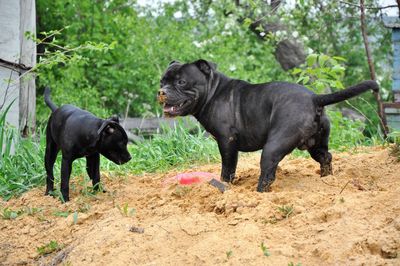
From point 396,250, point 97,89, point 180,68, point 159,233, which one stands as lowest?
point 97,89

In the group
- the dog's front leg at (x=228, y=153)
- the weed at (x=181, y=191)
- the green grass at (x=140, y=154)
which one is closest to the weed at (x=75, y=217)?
the weed at (x=181, y=191)

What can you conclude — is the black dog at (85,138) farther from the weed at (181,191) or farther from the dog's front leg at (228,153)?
the dog's front leg at (228,153)

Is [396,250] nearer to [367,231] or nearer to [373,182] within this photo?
[367,231]

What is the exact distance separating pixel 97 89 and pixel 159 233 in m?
11.6

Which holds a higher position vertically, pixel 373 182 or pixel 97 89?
pixel 373 182

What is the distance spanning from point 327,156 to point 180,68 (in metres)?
1.53

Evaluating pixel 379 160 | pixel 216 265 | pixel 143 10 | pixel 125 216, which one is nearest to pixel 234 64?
pixel 143 10

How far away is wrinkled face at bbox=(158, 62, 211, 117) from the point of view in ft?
20.2

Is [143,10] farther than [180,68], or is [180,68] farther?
[143,10]

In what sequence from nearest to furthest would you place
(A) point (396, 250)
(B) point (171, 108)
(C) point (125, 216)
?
(A) point (396, 250), (C) point (125, 216), (B) point (171, 108)

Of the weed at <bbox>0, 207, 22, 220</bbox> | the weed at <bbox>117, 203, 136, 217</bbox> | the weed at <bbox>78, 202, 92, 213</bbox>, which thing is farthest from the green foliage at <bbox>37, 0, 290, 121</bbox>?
the weed at <bbox>117, 203, 136, 217</bbox>

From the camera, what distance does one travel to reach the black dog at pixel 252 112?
558 cm

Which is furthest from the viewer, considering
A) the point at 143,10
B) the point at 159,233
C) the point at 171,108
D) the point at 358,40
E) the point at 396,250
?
the point at 143,10

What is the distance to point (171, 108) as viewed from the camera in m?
6.18
